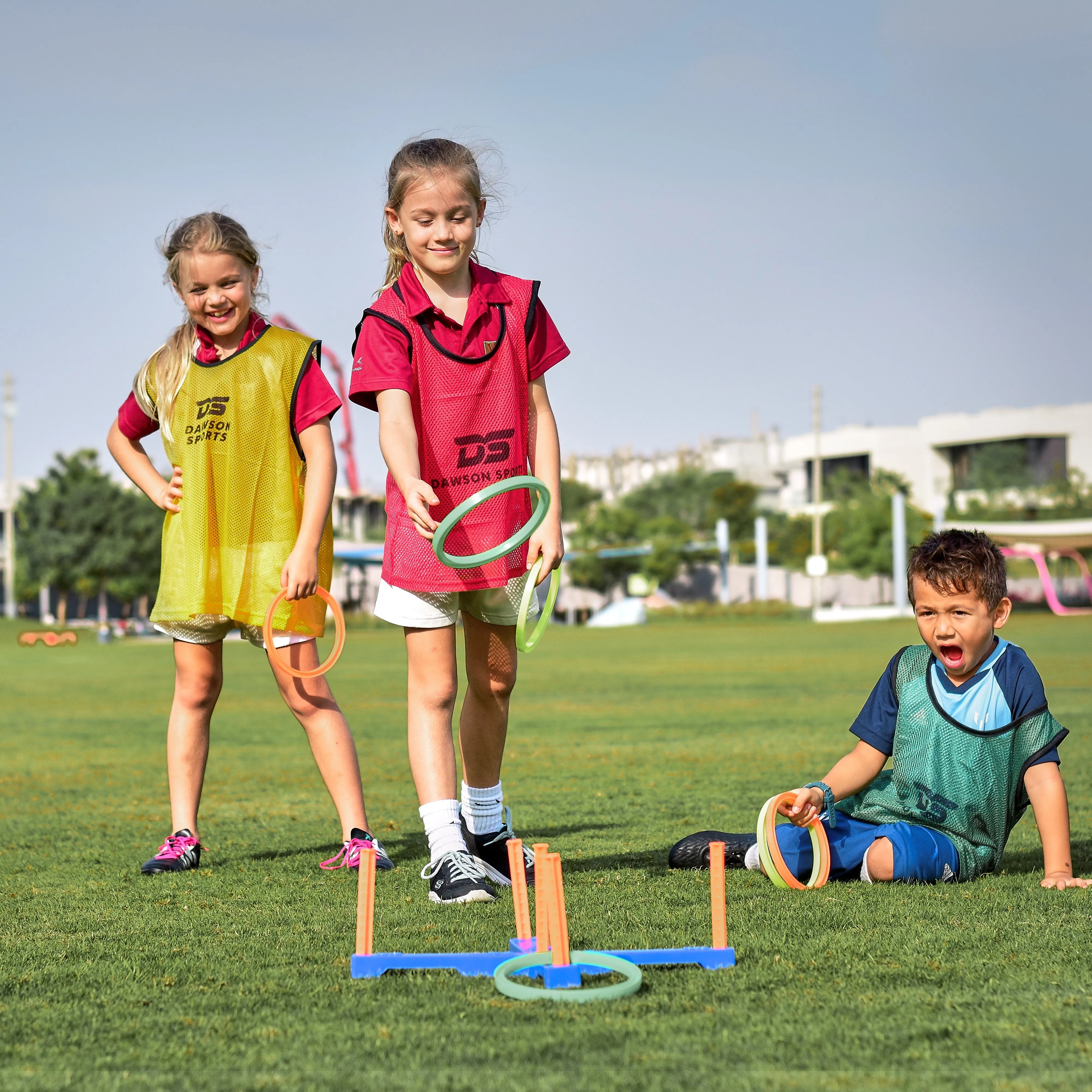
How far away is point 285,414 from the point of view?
14.5 ft

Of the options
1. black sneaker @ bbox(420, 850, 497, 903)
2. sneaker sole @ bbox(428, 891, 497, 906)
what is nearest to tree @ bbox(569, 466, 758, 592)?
black sneaker @ bbox(420, 850, 497, 903)

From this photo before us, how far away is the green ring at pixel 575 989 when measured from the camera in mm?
2367

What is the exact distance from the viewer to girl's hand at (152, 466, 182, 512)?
4.41 m

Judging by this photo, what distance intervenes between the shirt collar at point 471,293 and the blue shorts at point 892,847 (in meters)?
1.78

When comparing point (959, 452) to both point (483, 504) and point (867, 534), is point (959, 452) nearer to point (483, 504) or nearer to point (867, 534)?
point (867, 534)

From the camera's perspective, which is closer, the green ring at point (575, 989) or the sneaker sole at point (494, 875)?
the green ring at point (575, 989)

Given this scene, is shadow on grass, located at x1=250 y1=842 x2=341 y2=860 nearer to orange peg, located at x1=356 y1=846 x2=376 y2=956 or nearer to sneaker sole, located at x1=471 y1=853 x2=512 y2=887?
sneaker sole, located at x1=471 y1=853 x2=512 y2=887

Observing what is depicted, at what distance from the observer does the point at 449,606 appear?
394 cm

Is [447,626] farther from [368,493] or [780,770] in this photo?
[368,493]

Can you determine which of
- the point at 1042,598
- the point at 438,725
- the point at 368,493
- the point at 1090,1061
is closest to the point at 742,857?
the point at 438,725

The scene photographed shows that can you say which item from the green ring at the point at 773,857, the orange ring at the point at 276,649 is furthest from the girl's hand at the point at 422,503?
the green ring at the point at 773,857

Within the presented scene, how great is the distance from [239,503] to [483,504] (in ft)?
3.19

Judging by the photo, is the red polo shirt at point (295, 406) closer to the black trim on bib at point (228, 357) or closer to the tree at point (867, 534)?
the black trim on bib at point (228, 357)

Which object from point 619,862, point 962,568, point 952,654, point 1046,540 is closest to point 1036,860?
point 952,654
